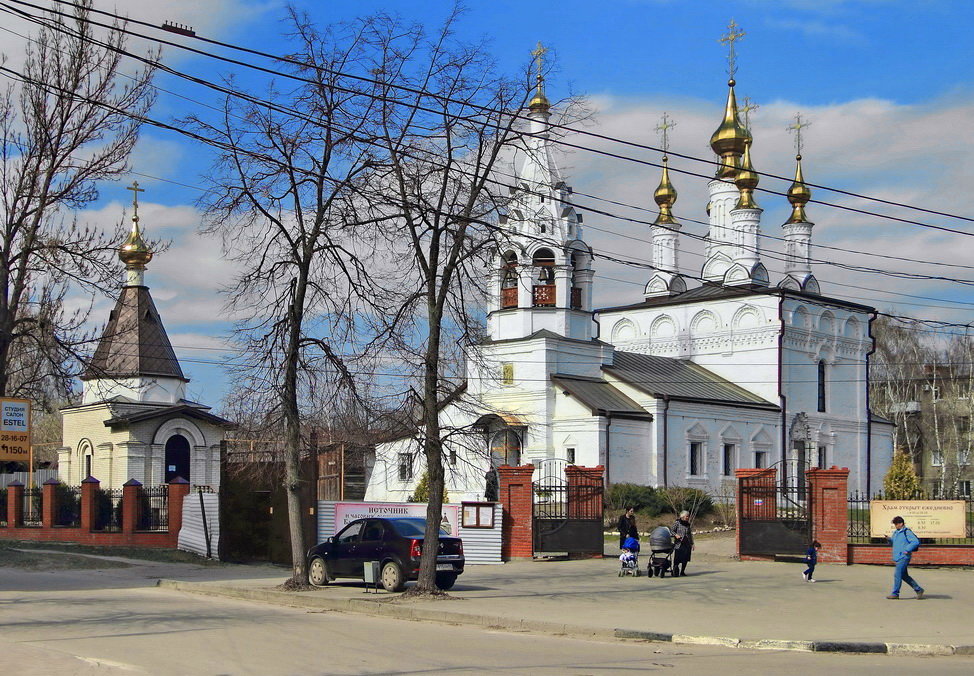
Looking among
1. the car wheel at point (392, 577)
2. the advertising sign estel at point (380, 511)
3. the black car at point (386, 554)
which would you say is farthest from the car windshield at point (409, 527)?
the advertising sign estel at point (380, 511)

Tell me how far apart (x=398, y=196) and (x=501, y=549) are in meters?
11.9

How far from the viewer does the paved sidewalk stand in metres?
15.8

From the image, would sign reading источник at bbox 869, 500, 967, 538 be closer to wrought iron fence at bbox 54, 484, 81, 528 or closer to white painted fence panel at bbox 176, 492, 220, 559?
white painted fence panel at bbox 176, 492, 220, 559

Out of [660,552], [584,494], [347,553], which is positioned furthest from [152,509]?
A: [660,552]

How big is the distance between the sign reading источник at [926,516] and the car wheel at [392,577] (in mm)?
13017

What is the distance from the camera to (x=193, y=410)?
50.3m

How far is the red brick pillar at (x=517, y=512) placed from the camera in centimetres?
2948

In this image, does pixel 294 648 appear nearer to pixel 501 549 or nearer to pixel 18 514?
pixel 501 549

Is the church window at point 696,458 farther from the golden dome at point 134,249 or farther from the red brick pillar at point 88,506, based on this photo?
the red brick pillar at point 88,506

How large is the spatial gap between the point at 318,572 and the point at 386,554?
1.76 m

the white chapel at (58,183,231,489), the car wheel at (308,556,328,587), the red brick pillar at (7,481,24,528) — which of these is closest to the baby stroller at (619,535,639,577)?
the car wheel at (308,556,328,587)

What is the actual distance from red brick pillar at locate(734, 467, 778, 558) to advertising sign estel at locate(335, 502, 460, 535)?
7.01 m

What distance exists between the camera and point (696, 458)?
2109 inches

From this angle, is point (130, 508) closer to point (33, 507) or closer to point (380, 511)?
point (33, 507)
